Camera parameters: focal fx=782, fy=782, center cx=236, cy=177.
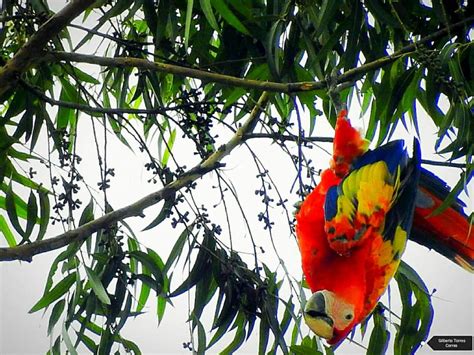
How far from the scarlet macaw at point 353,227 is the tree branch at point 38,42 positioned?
332mm

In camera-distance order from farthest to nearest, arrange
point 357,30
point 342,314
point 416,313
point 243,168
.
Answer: point 243,168, point 416,313, point 357,30, point 342,314

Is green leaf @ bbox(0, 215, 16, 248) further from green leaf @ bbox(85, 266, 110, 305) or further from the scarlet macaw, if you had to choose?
the scarlet macaw

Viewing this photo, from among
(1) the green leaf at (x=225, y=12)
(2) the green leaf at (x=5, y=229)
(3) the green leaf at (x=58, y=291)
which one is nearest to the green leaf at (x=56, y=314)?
(3) the green leaf at (x=58, y=291)

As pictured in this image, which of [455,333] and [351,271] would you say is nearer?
[351,271]

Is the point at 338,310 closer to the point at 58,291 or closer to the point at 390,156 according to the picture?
the point at 390,156

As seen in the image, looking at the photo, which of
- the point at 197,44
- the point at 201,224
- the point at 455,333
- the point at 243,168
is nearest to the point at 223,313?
the point at 201,224

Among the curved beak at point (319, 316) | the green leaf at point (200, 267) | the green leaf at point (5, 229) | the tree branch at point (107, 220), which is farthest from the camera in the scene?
the green leaf at point (5, 229)

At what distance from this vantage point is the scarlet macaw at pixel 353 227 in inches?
34.4

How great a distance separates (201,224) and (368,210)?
28 cm

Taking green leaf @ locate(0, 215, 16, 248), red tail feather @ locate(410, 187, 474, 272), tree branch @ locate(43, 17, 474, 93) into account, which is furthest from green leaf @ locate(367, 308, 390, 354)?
green leaf @ locate(0, 215, 16, 248)

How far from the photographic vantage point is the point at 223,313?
1.08 meters

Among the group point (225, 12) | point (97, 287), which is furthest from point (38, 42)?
point (97, 287)

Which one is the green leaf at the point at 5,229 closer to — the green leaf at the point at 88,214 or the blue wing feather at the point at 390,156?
the green leaf at the point at 88,214

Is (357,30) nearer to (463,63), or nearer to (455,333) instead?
(463,63)
